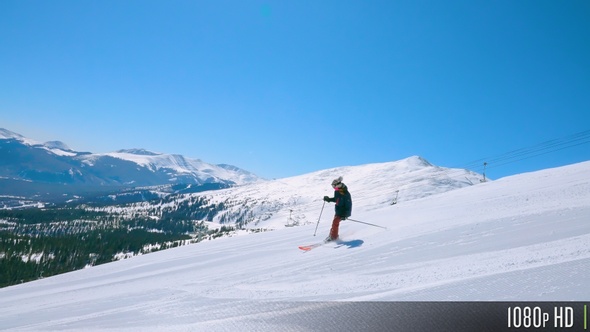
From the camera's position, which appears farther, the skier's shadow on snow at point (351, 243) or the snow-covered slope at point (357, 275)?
the skier's shadow on snow at point (351, 243)

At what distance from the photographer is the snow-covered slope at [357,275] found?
181 inches

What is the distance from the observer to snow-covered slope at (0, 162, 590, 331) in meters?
4.59

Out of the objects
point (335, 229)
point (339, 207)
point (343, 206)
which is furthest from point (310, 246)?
point (343, 206)

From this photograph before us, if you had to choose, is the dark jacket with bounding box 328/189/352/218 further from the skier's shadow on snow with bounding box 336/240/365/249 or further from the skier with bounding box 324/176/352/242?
the skier's shadow on snow with bounding box 336/240/365/249

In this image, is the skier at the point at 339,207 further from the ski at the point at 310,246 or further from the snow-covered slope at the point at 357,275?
the snow-covered slope at the point at 357,275

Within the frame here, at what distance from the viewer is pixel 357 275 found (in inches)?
248

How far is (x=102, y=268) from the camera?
44.5 feet

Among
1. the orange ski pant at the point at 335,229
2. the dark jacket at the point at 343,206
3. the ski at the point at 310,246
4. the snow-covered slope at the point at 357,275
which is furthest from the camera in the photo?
the dark jacket at the point at 343,206

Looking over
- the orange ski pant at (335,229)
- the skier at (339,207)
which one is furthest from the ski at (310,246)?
the orange ski pant at (335,229)

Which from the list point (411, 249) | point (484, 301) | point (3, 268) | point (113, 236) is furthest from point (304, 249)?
point (113, 236)

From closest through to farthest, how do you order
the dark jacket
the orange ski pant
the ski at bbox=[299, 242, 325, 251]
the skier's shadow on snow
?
the skier's shadow on snow, the ski at bbox=[299, 242, 325, 251], the orange ski pant, the dark jacket

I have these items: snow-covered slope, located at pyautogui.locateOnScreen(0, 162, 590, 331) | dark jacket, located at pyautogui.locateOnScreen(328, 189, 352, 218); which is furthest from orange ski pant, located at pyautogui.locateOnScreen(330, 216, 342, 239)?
snow-covered slope, located at pyautogui.locateOnScreen(0, 162, 590, 331)

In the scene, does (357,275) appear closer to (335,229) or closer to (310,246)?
(310,246)

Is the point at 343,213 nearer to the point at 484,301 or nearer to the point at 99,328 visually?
the point at 484,301
